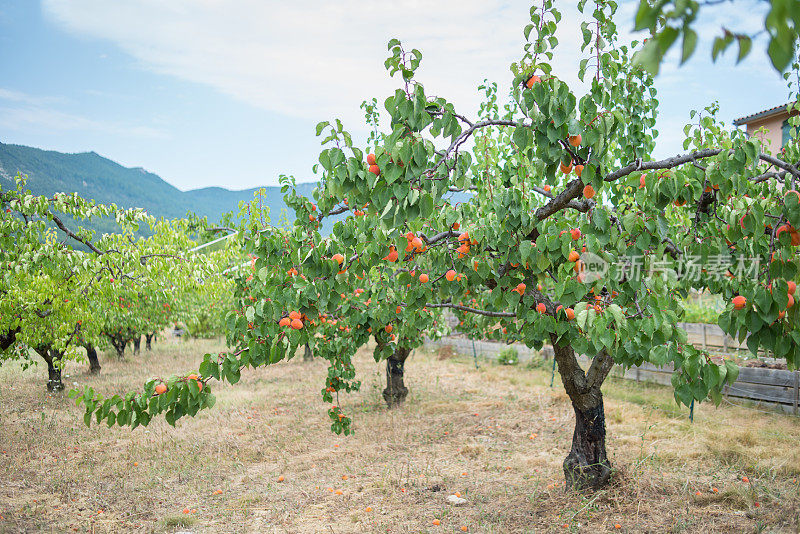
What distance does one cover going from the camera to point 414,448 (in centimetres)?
661

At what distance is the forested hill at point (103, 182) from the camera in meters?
7.69

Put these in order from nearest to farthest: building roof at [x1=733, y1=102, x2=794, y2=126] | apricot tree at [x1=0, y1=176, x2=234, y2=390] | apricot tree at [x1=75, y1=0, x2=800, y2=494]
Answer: apricot tree at [x1=75, y1=0, x2=800, y2=494] → apricot tree at [x1=0, y1=176, x2=234, y2=390] → building roof at [x1=733, y1=102, x2=794, y2=126]

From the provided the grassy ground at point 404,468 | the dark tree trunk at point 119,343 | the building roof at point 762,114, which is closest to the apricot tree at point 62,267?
the grassy ground at point 404,468

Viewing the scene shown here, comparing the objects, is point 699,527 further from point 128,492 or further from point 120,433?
point 120,433

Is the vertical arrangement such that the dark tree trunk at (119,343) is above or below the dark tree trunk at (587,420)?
below

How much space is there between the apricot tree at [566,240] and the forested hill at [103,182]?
3.23ft

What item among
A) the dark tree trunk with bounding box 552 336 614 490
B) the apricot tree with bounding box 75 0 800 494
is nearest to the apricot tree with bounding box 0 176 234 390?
the apricot tree with bounding box 75 0 800 494

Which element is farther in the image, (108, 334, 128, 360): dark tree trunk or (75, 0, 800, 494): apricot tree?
(108, 334, 128, 360): dark tree trunk

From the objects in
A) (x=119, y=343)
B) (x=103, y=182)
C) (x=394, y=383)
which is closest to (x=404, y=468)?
(x=394, y=383)

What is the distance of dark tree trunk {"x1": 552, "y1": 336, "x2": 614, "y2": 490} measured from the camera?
180 inches

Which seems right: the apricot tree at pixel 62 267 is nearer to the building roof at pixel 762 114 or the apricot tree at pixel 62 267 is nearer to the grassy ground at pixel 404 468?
the grassy ground at pixel 404 468

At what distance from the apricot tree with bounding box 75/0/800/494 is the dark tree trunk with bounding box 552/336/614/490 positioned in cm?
2

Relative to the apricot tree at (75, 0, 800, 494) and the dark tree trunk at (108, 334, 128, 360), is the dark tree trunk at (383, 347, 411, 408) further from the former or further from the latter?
the dark tree trunk at (108, 334, 128, 360)

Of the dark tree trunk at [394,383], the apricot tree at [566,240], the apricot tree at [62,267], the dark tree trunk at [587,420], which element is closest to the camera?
the apricot tree at [566,240]
